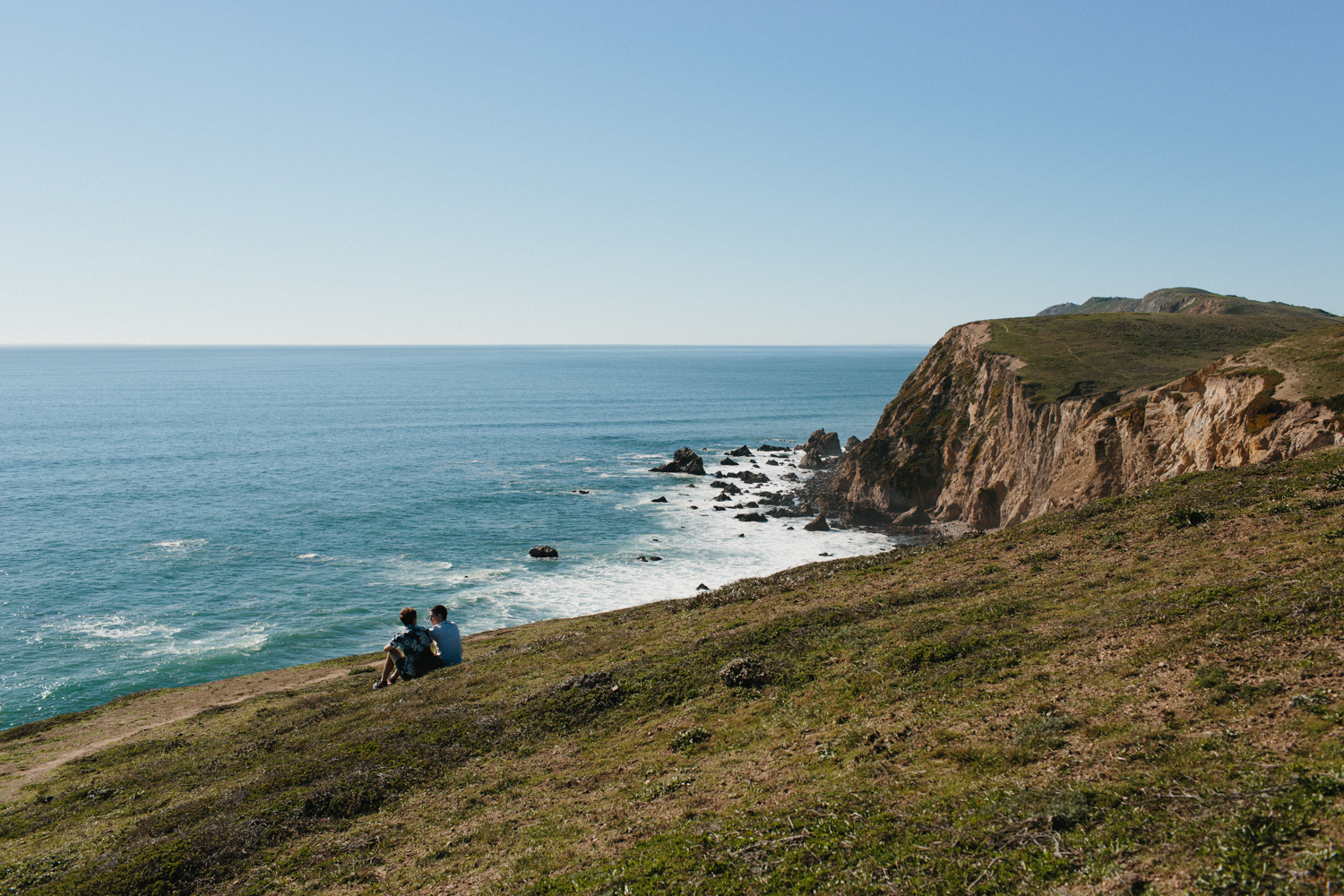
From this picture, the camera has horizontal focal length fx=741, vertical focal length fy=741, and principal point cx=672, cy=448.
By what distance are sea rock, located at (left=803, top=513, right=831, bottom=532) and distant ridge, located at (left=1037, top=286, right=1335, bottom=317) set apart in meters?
38.8

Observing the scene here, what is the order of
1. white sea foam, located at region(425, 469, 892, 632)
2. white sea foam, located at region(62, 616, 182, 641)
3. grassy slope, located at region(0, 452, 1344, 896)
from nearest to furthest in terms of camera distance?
grassy slope, located at region(0, 452, 1344, 896) → white sea foam, located at region(62, 616, 182, 641) → white sea foam, located at region(425, 469, 892, 632)

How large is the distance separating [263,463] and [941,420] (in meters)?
78.3

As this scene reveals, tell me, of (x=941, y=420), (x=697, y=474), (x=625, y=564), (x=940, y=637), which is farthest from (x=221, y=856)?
(x=697, y=474)

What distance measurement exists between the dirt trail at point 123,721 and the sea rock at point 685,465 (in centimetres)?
6127

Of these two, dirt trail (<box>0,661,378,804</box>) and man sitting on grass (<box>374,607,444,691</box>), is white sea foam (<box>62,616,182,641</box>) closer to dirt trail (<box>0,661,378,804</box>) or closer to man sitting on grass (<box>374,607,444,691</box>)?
dirt trail (<box>0,661,378,804</box>)

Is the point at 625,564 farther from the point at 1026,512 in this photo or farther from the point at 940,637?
the point at 940,637

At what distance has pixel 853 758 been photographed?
36.9 feet

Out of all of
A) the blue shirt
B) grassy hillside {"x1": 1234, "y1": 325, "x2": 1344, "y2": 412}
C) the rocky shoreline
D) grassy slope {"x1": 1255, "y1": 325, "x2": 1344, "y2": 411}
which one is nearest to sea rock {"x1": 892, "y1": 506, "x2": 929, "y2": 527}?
the rocky shoreline

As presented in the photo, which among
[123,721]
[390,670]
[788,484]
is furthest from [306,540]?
[788,484]

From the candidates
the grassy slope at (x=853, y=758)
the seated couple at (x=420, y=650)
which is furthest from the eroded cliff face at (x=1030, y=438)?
the seated couple at (x=420, y=650)

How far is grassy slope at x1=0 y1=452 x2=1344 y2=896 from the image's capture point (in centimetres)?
813

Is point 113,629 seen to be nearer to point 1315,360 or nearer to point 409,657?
point 409,657

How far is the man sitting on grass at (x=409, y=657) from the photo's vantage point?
2023cm

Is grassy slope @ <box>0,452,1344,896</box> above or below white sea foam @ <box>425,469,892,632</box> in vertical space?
above
